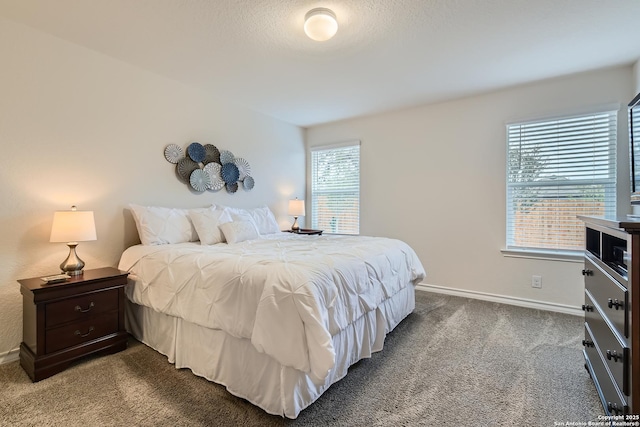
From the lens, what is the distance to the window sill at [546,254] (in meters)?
3.02

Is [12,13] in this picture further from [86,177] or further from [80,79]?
[86,177]

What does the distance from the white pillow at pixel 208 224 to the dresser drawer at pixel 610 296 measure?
280 centimetres

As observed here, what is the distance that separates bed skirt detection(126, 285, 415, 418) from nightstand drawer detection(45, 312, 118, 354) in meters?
0.24

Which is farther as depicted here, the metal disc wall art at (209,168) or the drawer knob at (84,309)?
the metal disc wall art at (209,168)

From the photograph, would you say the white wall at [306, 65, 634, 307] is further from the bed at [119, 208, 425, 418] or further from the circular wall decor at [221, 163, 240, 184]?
the circular wall decor at [221, 163, 240, 184]

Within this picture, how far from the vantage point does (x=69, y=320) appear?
204cm

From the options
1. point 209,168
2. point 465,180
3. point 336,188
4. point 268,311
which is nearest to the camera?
point 268,311

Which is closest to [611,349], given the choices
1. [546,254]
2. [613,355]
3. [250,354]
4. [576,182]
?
[613,355]

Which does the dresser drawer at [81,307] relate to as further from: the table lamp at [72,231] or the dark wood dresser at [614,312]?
the dark wood dresser at [614,312]

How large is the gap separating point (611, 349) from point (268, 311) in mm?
1625

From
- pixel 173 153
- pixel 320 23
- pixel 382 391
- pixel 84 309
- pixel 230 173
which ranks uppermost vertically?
pixel 320 23

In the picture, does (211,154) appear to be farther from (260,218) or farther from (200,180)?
(260,218)

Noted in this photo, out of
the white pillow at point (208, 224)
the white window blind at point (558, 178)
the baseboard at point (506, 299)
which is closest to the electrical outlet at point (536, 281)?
the baseboard at point (506, 299)

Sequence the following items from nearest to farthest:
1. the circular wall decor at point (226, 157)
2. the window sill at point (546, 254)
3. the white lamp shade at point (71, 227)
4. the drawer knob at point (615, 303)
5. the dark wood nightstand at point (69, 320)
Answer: the drawer knob at point (615, 303) < the dark wood nightstand at point (69, 320) < the white lamp shade at point (71, 227) < the window sill at point (546, 254) < the circular wall decor at point (226, 157)
